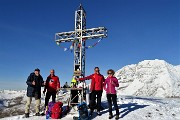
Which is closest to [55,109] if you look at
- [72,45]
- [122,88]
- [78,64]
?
[78,64]

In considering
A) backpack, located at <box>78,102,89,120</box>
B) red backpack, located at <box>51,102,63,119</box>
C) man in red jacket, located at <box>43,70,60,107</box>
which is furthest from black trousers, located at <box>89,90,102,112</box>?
man in red jacket, located at <box>43,70,60,107</box>

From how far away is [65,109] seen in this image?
1470 centimetres

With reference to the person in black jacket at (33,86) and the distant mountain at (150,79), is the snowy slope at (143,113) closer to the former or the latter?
the person in black jacket at (33,86)

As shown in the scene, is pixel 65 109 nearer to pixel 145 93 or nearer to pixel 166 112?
pixel 166 112

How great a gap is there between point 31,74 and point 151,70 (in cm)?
4335

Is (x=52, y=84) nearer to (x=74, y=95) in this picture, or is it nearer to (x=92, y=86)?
(x=74, y=95)

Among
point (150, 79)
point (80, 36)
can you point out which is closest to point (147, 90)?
point (150, 79)

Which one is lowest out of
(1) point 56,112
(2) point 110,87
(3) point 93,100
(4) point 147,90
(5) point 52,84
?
(1) point 56,112

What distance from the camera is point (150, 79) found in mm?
50594

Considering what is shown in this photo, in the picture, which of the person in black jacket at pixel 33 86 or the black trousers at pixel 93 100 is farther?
the person in black jacket at pixel 33 86

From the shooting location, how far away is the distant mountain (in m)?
44.4

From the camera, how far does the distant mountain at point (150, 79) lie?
44.4 metres

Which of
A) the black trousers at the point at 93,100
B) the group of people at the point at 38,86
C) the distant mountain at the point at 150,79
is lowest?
the black trousers at the point at 93,100

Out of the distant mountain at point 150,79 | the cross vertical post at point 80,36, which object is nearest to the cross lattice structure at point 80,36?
the cross vertical post at point 80,36
